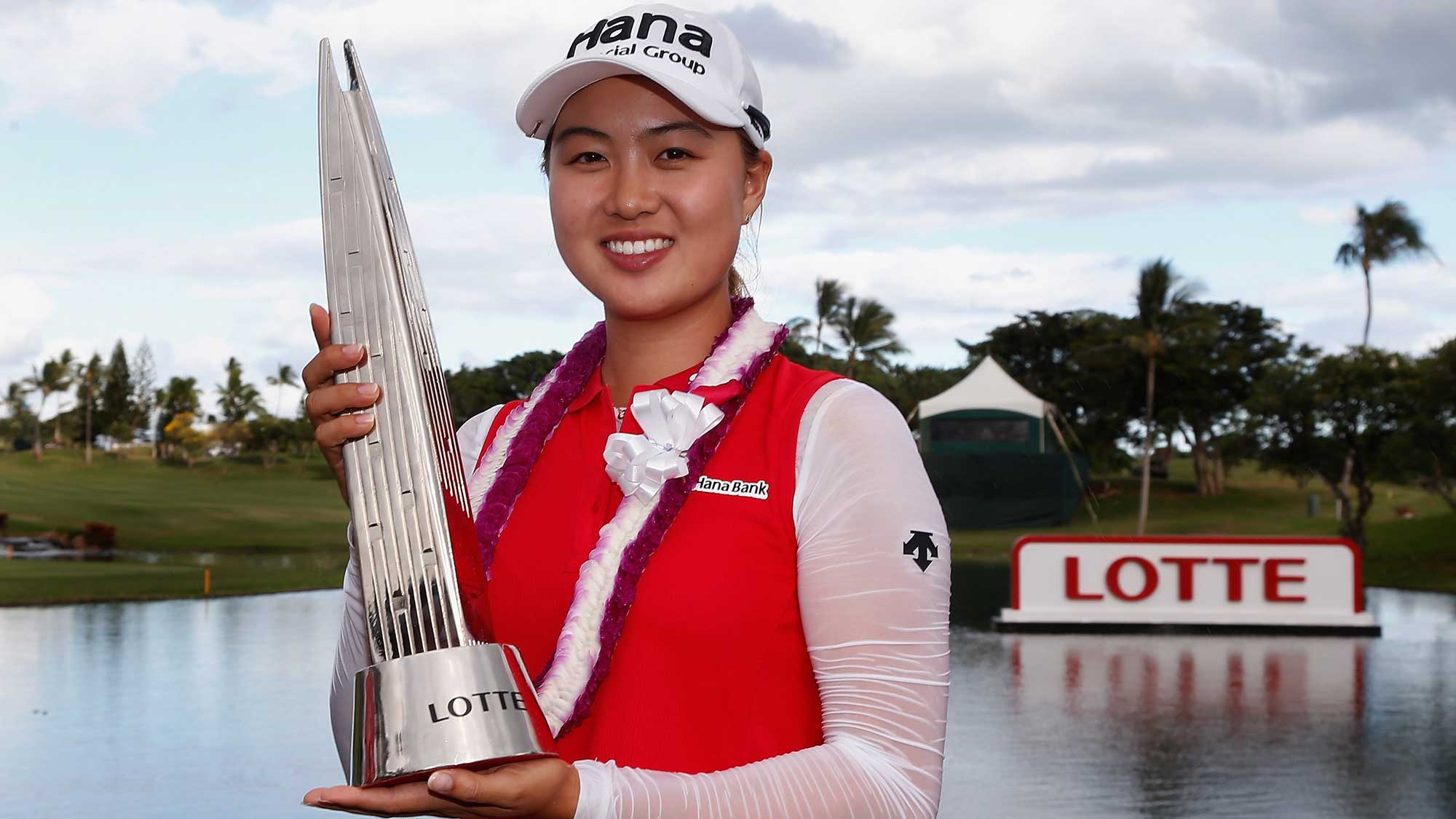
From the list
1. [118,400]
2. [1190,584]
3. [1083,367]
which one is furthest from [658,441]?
[118,400]

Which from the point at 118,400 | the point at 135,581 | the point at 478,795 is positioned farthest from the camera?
the point at 118,400

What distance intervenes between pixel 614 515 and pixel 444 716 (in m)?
0.45

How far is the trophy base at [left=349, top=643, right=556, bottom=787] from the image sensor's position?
1195mm

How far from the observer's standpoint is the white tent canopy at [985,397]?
125ft

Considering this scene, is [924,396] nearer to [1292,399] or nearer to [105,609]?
[1292,399]

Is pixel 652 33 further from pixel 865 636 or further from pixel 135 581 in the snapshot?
pixel 135 581

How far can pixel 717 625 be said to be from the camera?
1.47 metres

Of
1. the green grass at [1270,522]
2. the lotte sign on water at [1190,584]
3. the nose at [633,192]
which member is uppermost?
the nose at [633,192]

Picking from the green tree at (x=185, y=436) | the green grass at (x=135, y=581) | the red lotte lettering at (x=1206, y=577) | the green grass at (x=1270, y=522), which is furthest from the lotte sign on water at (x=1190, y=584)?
the green tree at (x=185, y=436)

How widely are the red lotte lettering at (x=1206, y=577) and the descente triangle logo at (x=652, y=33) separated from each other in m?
17.5

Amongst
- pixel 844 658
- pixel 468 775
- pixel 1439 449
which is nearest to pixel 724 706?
pixel 844 658

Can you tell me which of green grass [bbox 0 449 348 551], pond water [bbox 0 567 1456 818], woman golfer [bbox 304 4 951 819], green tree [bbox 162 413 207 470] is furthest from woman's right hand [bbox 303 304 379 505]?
green tree [bbox 162 413 207 470]

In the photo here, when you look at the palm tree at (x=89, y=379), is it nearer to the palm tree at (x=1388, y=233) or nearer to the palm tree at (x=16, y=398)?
the palm tree at (x=16, y=398)

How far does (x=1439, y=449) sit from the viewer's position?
33750 millimetres
